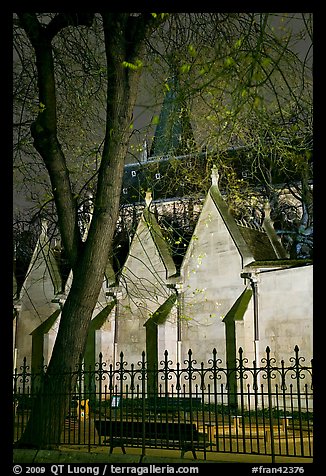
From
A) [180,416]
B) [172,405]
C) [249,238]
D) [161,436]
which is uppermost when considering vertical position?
[249,238]

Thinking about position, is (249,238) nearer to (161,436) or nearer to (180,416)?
(180,416)

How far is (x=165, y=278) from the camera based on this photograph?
21.3 m

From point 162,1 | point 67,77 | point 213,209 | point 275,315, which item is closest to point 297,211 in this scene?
point 213,209

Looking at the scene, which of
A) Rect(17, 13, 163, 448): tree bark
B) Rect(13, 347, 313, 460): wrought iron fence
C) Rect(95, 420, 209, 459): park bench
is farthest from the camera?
Rect(95, 420, 209, 459): park bench

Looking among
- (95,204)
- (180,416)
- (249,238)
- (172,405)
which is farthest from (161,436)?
(249,238)

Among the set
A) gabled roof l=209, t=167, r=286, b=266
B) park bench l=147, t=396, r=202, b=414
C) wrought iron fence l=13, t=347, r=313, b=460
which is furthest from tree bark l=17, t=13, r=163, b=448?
gabled roof l=209, t=167, r=286, b=266

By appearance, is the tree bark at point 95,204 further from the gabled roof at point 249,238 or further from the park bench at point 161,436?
the gabled roof at point 249,238

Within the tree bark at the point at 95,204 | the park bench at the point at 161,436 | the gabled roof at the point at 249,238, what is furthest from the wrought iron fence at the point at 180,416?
the gabled roof at the point at 249,238

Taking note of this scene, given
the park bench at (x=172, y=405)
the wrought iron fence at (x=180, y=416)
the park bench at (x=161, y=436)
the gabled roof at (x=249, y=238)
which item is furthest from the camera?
the gabled roof at (x=249, y=238)

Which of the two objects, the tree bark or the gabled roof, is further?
the gabled roof

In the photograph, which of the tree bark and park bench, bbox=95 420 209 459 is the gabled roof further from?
the tree bark

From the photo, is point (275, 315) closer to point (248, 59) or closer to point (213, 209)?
point (213, 209)

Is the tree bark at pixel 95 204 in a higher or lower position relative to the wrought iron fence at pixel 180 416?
higher
